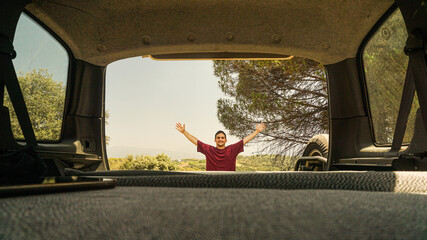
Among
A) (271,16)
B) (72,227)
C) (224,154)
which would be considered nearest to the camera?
(72,227)

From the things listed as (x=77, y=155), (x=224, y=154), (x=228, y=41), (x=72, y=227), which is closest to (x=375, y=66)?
(x=228, y=41)

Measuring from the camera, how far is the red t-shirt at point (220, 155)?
572cm

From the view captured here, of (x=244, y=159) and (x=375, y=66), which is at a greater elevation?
(x=375, y=66)

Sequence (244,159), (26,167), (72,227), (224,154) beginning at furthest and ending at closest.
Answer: (244,159) → (224,154) → (26,167) → (72,227)

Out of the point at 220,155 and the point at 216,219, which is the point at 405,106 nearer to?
the point at 216,219

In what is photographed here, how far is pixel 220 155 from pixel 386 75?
3.66m

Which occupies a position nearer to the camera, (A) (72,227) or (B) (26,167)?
(A) (72,227)

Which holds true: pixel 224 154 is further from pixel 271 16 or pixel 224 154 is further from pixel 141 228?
pixel 141 228

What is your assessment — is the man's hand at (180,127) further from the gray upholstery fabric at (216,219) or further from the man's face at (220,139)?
the gray upholstery fabric at (216,219)

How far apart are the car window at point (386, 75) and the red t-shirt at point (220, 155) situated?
3.28 meters

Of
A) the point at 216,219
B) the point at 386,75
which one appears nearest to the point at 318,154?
the point at 386,75

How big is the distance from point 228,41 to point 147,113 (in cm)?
1758

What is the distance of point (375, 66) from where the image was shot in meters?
2.65

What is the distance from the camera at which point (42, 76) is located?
2.91m
